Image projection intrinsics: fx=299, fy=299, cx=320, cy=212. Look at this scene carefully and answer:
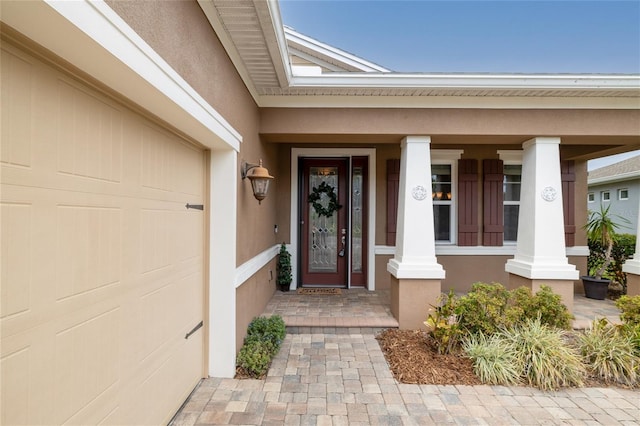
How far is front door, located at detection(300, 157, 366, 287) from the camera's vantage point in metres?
5.46

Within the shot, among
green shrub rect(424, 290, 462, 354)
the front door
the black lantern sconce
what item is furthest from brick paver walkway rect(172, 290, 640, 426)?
the front door

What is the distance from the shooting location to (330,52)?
527 centimetres

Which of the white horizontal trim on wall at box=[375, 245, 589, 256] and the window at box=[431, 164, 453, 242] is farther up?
the window at box=[431, 164, 453, 242]

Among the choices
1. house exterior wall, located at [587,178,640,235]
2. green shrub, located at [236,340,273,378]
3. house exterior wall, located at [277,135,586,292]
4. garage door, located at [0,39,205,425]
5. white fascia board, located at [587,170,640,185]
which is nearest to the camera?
garage door, located at [0,39,205,425]

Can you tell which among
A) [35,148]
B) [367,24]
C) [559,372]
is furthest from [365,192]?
[367,24]

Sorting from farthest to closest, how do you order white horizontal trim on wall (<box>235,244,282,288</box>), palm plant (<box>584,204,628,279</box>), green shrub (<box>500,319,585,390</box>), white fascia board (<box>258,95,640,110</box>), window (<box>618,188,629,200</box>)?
window (<box>618,188,629,200</box>) < palm plant (<box>584,204,628,279</box>) < white fascia board (<box>258,95,640,110</box>) < white horizontal trim on wall (<box>235,244,282,288</box>) < green shrub (<box>500,319,585,390</box>)

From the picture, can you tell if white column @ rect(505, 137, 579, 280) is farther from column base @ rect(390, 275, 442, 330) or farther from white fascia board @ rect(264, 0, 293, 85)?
white fascia board @ rect(264, 0, 293, 85)

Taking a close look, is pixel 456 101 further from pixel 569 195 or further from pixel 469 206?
pixel 569 195

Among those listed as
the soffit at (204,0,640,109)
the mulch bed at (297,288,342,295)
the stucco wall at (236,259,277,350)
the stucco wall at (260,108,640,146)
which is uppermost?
the soffit at (204,0,640,109)

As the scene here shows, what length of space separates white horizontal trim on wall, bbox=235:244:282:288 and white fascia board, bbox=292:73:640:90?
211 centimetres

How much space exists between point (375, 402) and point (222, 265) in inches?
69.0

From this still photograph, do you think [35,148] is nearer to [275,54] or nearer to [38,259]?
[38,259]

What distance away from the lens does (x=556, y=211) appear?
383 cm

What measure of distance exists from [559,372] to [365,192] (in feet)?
11.7
